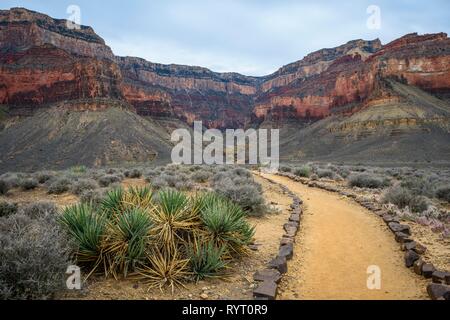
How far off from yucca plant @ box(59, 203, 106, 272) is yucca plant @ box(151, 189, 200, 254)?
926 mm

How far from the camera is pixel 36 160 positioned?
5241cm

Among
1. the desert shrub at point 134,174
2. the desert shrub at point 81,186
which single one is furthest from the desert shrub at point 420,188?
the desert shrub at point 134,174

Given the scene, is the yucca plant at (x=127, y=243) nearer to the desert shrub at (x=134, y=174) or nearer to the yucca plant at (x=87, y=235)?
the yucca plant at (x=87, y=235)

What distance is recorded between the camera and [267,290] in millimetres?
4660

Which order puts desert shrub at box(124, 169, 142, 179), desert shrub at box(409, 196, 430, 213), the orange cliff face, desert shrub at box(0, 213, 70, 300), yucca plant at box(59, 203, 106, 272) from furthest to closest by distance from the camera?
the orange cliff face, desert shrub at box(124, 169, 142, 179), desert shrub at box(409, 196, 430, 213), yucca plant at box(59, 203, 106, 272), desert shrub at box(0, 213, 70, 300)

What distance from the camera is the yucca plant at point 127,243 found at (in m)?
5.06

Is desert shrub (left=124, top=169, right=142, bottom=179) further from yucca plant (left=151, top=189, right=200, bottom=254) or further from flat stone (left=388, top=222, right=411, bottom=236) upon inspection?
flat stone (left=388, top=222, right=411, bottom=236)

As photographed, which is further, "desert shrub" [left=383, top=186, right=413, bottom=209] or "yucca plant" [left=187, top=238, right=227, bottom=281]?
"desert shrub" [left=383, top=186, right=413, bottom=209]

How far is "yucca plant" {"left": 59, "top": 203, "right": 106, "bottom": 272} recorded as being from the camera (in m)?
5.17

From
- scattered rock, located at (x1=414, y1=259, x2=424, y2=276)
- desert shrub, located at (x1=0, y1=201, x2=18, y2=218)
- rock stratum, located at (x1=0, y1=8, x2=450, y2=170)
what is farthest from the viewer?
rock stratum, located at (x1=0, y1=8, x2=450, y2=170)

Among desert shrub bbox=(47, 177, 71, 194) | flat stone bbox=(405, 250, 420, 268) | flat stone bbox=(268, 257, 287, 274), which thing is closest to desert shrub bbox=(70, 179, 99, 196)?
desert shrub bbox=(47, 177, 71, 194)

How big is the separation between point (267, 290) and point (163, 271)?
5.38 ft
